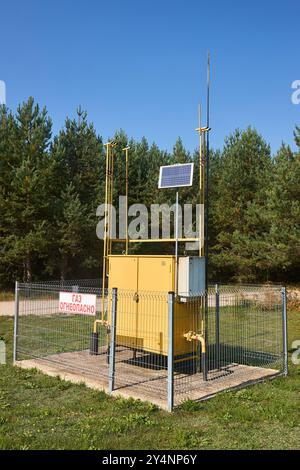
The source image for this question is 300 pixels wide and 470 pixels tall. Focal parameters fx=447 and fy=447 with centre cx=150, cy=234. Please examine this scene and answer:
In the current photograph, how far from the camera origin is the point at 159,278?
7.48m

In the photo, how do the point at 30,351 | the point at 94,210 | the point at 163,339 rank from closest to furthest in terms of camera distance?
1. the point at 163,339
2. the point at 30,351
3. the point at 94,210

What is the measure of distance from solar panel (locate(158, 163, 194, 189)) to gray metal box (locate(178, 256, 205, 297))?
125 centimetres

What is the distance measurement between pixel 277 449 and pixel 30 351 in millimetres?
5962

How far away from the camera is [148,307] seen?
24.7 ft

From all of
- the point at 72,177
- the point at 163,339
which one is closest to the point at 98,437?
the point at 163,339

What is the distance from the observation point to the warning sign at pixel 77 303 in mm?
7469

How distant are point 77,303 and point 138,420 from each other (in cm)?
280

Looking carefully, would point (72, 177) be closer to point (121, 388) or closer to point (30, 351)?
point (30, 351)

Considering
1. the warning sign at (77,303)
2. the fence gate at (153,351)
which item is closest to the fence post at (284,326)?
the fence gate at (153,351)

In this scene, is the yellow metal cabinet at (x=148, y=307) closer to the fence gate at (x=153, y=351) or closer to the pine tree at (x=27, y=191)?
the fence gate at (x=153, y=351)

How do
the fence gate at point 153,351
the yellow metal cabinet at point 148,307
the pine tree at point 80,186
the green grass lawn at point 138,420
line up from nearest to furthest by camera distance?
the green grass lawn at point 138,420, the fence gate at point 153,351, the yellow metal cabinet at point 148,307, the pine tree at point 80,186

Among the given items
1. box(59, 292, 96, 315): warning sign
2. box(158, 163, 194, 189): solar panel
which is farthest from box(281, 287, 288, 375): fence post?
box(59, 292, 96, 315): warning sign

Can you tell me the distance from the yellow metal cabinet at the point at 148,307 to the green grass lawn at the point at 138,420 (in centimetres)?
124

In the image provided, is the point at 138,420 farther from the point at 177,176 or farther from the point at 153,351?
the point at 177,176
